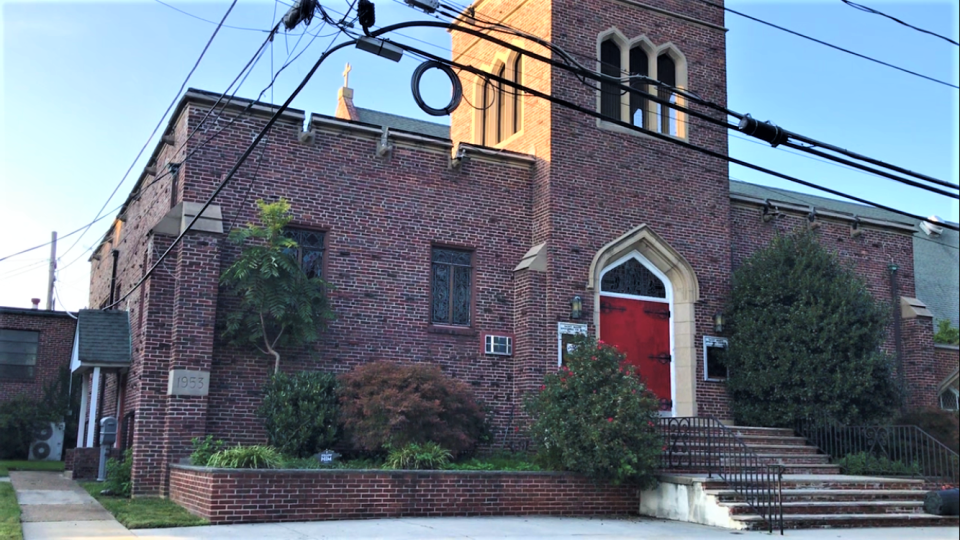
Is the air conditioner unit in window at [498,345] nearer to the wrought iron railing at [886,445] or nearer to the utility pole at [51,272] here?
the wrought iron railing at [886,445]

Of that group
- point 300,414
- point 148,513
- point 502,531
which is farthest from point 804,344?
point 148,513

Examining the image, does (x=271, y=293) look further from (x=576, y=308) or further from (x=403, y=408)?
(x=576, y=308)

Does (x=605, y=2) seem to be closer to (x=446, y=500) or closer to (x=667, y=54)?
(x=667, y=54)

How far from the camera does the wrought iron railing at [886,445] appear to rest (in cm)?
1648

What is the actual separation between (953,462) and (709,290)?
5347 millimetres

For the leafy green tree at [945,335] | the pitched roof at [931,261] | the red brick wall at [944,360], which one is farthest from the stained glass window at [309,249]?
the leafy green tree at [945,335]

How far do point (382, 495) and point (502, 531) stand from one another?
1.95 metres

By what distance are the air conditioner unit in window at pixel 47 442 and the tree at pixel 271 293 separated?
1248 centimetres

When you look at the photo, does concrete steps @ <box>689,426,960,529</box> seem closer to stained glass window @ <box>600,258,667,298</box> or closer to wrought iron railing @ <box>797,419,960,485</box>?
wrought iron railing @ <box>797,419,960,485</box>

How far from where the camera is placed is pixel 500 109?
2044cm

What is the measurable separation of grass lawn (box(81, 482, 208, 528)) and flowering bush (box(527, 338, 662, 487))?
5374mm

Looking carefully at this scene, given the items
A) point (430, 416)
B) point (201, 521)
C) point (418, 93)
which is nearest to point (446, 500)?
point (430, 416)

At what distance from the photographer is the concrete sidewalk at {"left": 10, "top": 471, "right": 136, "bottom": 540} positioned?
10477 millimetres

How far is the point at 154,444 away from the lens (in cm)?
1435
